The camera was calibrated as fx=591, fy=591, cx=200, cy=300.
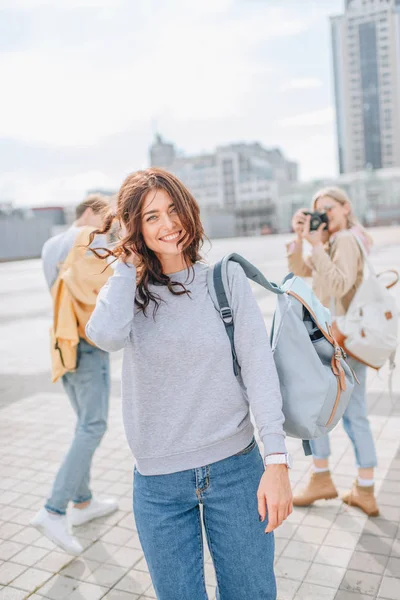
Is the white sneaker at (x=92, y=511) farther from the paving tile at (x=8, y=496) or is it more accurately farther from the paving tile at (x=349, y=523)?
the paving tile at (x=349, y=523)

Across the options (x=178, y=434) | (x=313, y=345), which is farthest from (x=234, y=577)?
(x=313, y=345)

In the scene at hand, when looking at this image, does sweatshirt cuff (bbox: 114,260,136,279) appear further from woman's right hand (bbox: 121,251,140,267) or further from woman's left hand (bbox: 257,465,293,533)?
woman's left hand (bbox: 257,465,293,533)

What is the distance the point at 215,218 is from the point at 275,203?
24377 mm

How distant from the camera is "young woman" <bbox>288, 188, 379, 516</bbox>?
323 cm

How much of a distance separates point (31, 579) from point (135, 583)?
0.56 meters

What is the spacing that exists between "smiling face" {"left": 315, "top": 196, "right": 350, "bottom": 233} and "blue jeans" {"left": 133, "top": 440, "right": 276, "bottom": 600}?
2.02 metres

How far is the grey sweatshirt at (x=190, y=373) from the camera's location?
1.73 metres

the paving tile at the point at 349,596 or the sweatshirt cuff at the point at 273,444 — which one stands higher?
the sweatshirt cuff at the point at 273,444

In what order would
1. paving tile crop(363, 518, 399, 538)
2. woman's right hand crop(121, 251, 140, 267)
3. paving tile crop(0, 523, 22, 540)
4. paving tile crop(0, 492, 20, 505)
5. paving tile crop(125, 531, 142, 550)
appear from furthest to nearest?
paving tile crop(0, 492, 20, 505) → paving tile crop(0, 523, 22, 540) → paving tile crop(125, 531, 142, 550) → paving tile crop(363, 518, 399, 538) → woman's right hand crop(121, 251, 140, 267)

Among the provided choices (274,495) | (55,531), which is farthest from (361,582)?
(55,531)

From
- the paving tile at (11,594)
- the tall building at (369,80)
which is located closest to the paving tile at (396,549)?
the paving tile at (11,594)

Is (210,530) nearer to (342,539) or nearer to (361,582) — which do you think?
(361,582)

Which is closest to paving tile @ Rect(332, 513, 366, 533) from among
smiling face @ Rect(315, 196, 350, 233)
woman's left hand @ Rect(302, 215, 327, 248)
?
woman's left hand @ Rect(302, 215, 327, 248)

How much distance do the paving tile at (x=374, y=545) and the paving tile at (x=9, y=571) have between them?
1776 mm
